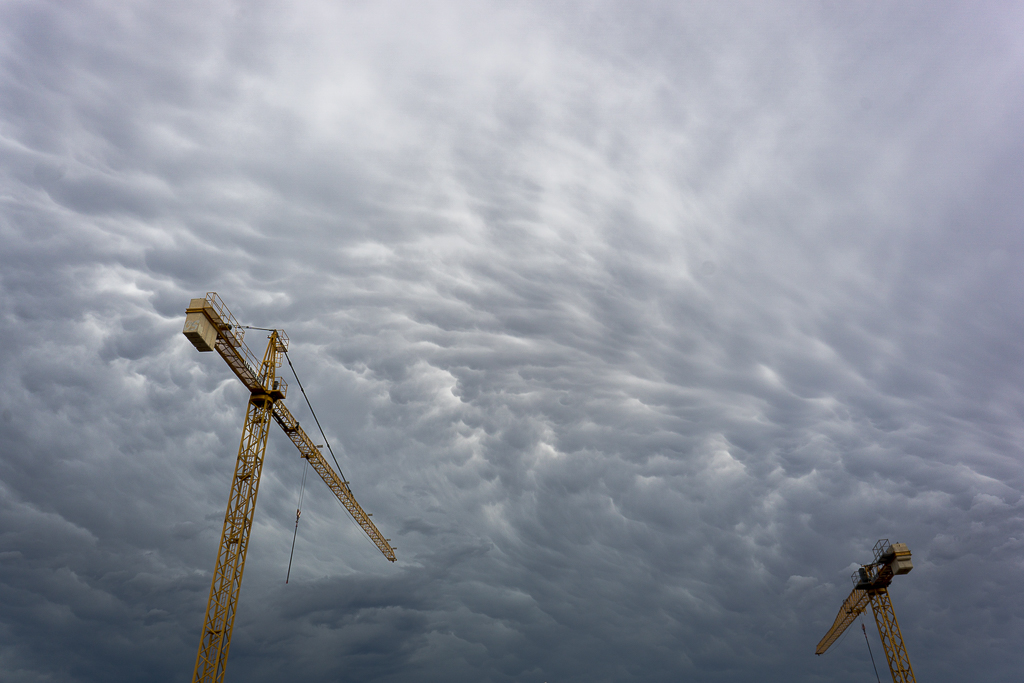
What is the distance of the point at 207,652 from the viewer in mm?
63594

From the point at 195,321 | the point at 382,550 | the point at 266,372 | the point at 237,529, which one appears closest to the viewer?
the point at 195,321

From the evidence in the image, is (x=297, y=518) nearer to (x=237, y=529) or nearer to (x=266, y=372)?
(x=237, y=529)

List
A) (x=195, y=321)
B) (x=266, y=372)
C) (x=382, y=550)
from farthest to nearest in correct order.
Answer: (x=382, y=550)
(x=266, y=372)
(x=195, y=321)

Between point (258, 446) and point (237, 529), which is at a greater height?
point (258, 446)

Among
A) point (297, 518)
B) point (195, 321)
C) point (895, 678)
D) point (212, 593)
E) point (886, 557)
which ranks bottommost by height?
point (895, 678)

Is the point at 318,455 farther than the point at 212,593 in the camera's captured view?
Yes

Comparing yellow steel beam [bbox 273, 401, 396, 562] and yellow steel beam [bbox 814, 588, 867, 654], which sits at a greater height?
yellow steel beam [bbox 273, 401, 396, 562]

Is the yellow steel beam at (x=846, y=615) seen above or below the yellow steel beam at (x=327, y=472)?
below

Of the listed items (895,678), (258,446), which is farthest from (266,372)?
(895,678)

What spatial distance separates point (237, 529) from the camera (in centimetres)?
6925

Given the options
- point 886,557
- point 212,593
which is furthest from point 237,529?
point 886,557

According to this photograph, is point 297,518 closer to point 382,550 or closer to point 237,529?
point 237,529

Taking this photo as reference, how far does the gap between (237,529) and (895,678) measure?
9268cm

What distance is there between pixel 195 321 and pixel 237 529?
24054 millimetres
